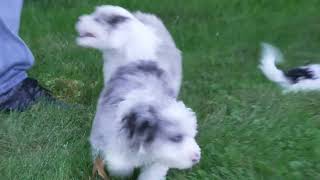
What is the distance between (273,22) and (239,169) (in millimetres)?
3398

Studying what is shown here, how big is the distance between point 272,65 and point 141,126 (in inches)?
99.5

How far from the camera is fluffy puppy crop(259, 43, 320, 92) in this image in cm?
593

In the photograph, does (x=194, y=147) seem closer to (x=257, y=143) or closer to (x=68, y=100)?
(x=257, y=143)

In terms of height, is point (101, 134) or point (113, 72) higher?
point (113, 72)

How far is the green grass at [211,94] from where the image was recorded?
15.1ft

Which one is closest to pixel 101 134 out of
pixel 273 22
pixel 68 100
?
pixel 68 100

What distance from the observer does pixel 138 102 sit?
168 inches

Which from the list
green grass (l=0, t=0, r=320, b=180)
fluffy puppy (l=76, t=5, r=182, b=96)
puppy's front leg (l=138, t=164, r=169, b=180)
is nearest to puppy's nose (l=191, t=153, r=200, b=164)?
puppy's front leg (l=138, t=164, r=169, b=180)

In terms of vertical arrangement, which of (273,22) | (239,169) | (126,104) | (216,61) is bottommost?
(239,169)

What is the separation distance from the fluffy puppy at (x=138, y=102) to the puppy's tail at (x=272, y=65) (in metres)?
1.12

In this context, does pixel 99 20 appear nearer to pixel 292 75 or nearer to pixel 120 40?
pixel 120 40

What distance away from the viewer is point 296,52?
683cm

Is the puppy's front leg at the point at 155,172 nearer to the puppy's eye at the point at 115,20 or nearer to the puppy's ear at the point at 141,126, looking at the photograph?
the puppy's ear at the point at 141,126

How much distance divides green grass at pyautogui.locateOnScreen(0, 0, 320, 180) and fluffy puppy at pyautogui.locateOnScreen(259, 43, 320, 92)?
0.11 m
